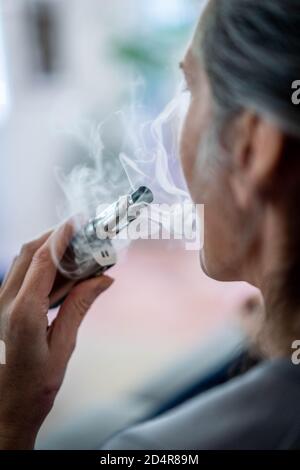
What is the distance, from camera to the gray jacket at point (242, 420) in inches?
24.1

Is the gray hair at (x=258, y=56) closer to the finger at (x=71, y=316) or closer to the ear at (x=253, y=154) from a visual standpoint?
the ear at (x=253, y=154)

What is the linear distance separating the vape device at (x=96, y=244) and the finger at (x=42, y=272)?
17mm

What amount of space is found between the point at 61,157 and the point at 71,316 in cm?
33

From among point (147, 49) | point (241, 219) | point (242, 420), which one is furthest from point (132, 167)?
point (147, 49)

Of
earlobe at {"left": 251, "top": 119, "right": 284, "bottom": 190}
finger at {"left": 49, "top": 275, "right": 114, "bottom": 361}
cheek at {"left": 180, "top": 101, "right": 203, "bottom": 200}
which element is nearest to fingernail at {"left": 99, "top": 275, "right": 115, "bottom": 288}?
finger at {"left": 49, "top": 275, "right": 114, "bottom": 361}

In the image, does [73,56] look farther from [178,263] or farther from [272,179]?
[272,179]

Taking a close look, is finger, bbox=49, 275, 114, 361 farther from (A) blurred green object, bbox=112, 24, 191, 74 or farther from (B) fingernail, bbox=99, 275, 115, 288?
(A) blurred green object, bbox=112, 24, 191, 74

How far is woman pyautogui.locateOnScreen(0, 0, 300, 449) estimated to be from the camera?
57cm

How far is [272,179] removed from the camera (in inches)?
22.6

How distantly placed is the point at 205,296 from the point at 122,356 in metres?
0.33

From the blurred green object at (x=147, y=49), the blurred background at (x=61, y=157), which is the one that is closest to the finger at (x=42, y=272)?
the blurred background at (x=61, y=157)

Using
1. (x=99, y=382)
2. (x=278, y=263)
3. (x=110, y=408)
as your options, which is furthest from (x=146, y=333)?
(x=278, y=263)

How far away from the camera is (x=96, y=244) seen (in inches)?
29.1
